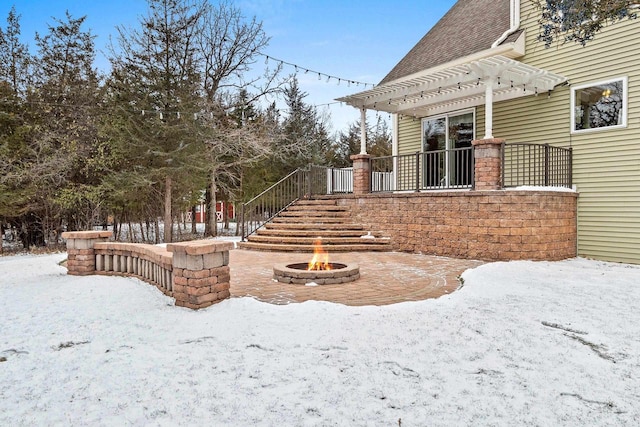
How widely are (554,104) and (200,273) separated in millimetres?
8532

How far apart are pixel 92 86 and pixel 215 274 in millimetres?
13411

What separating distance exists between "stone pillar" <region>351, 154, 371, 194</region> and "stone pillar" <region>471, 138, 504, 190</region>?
3.04 metres

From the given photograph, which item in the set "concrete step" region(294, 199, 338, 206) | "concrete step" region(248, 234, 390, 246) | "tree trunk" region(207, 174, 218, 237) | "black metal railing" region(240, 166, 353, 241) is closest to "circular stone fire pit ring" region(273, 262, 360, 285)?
"concrete step" region(248, 234, 390, 246)

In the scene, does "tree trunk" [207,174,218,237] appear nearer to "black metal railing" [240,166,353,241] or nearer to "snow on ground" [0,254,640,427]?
"black metal railing" [240,166,353,241]

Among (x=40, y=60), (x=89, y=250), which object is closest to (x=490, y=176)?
(x=89, y=250)

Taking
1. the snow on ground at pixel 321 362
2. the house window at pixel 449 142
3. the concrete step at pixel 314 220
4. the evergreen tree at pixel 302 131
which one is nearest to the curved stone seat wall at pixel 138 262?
the snow on ground at pixel 321 362

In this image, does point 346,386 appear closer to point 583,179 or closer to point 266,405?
point 266,405

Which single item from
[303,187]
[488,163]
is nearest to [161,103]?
[303,187]

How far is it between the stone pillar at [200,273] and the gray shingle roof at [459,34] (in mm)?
8575

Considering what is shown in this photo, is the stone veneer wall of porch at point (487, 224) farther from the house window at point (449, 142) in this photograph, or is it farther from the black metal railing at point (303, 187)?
the black metal railing at point (303, 187)

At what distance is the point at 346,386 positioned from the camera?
244 cm

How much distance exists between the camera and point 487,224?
24.7 ft

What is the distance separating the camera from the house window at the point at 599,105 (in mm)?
7730

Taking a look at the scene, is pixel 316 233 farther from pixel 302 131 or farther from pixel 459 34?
pixel 302 131
